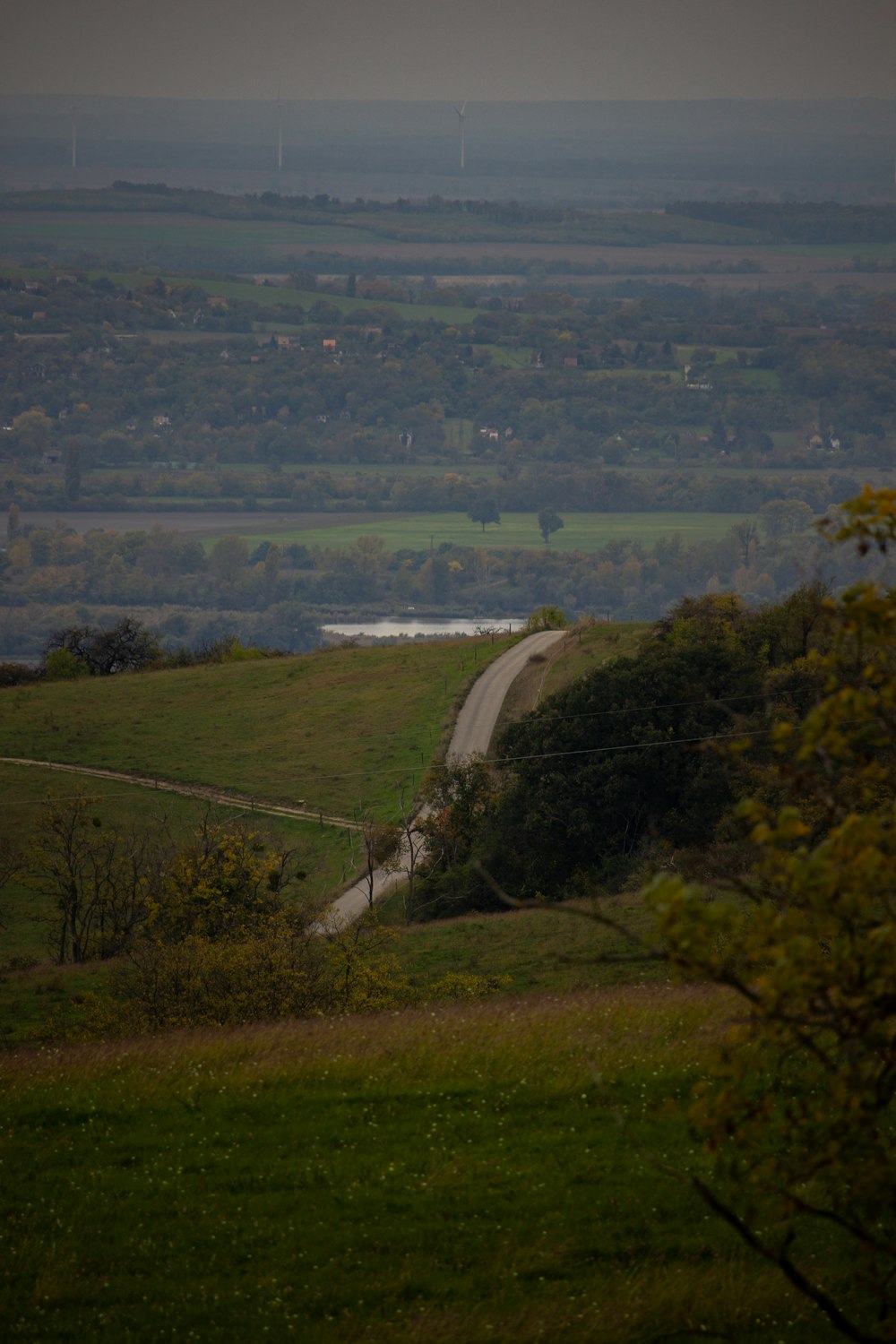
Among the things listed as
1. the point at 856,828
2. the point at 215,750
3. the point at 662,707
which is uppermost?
the point at 856,828

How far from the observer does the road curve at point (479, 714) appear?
4600 centimetres

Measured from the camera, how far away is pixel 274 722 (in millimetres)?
68500

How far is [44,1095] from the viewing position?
14.8 meters

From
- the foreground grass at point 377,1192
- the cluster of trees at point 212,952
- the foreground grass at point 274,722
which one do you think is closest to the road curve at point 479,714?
the foreground grass at point 274,722

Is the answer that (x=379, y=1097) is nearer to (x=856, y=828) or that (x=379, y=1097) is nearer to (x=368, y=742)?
(x=856, y=828)

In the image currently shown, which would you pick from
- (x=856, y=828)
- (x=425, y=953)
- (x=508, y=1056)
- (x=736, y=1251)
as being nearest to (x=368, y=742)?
(x=425, y=953)

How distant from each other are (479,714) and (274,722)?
10.8 m

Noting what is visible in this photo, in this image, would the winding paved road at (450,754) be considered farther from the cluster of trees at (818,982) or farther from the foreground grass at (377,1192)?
the foreground grass at (377,1192)

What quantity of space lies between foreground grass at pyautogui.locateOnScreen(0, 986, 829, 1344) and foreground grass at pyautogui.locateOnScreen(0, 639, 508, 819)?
3977cm

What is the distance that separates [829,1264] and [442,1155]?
12.2 feet

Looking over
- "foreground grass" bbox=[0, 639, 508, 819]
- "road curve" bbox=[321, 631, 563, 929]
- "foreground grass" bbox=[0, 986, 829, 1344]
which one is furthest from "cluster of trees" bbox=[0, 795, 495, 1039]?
"foreground grass" bbox=[0, 639, 508, 819]

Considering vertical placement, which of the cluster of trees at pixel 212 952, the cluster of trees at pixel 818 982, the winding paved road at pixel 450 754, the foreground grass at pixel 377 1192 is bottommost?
the winding paved road at pixel 450 754

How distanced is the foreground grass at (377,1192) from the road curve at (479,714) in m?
24.8

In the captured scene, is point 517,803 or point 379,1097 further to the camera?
point 517,803
